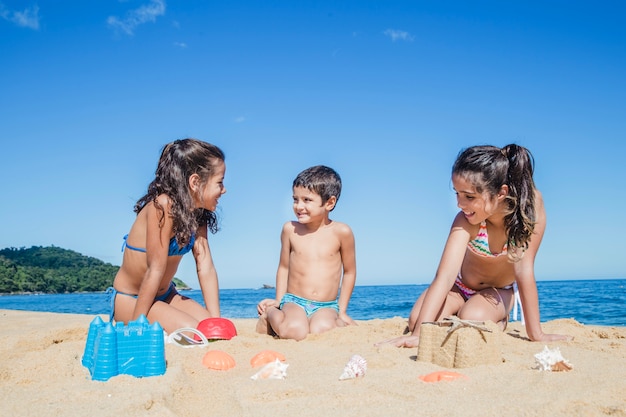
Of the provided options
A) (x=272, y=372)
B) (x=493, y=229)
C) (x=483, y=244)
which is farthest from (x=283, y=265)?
(x=272, y=372)

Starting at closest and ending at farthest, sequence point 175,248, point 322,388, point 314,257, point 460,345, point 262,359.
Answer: point 322,388 → point 460,345 → point 262,359 → point 175,248 → point 314,257

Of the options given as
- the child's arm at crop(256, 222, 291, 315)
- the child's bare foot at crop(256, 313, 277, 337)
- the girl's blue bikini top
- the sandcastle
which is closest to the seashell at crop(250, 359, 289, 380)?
the sandcastle

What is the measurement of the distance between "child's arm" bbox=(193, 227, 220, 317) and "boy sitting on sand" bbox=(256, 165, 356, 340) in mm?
442

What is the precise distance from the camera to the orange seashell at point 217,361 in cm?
288

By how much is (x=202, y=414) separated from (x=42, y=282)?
57630 mm

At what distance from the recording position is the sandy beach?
6.56 feet

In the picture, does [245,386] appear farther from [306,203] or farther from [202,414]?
[306,203]

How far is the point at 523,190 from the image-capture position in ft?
12.8

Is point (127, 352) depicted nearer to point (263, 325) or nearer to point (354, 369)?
point (354, 369)

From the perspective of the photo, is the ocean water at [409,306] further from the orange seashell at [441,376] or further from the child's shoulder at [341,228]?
the orange seashell at [441,376]

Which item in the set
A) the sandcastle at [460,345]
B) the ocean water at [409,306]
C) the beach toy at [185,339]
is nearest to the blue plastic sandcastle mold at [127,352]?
the beach toy at [185,339]

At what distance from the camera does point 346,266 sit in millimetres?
5145

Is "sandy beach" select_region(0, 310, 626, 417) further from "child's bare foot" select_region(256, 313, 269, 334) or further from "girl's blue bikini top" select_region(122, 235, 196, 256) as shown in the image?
"child's bare foot" select_region(256, 313, 269, 334)

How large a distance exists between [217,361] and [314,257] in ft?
7.09
